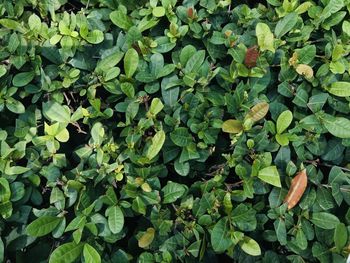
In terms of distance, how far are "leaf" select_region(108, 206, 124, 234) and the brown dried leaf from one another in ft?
2.43

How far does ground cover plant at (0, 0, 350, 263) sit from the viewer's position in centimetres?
181

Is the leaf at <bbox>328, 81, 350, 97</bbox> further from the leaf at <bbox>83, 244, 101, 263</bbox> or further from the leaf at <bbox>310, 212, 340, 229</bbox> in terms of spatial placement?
the leaf at <bbox>83, 244, 101, 263</bbox>

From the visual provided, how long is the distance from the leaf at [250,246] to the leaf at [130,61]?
0.75 metres

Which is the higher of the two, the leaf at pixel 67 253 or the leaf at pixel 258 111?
the leaf at pixel 258 111

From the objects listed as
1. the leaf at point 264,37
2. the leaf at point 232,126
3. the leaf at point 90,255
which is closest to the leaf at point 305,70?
the leaf at point 264,37

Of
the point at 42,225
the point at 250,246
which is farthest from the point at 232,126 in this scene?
the point at 42,225

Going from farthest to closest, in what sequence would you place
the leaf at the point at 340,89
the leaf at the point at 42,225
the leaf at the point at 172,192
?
the leaf at the point at 340,89, the leaf at the point at 172,192, the leaf at the point at 42,225

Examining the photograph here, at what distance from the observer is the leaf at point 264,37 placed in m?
1.96

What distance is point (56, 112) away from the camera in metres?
1.90

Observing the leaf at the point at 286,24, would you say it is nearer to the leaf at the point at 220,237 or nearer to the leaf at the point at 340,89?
the leaf at the point at 340,89

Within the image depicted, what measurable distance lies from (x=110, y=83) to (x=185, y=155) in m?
0.40

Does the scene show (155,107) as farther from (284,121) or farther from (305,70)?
(305,70)

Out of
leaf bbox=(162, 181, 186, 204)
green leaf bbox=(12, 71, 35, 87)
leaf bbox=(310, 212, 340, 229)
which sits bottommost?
leaf bbox=(310, 212, 340, 229)

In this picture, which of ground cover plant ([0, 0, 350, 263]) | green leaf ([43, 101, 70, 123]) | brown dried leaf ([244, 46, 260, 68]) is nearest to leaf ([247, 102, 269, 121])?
ground cover plant ([0, 0, 350, 263])
